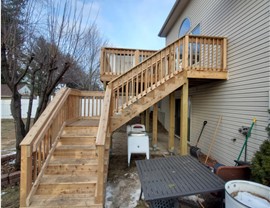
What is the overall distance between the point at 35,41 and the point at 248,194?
5547 mm

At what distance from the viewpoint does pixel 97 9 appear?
5.45m

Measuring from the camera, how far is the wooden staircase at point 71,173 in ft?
8.80

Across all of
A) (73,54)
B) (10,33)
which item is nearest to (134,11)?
(73,54)

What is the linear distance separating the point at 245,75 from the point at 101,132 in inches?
139

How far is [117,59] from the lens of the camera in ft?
20.8

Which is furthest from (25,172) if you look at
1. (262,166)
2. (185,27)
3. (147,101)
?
(185,27)

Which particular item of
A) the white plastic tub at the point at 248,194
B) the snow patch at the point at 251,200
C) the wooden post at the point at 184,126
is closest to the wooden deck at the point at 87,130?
the wooden post at the point at 184,126

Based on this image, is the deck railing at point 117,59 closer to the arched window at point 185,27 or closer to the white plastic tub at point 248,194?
the arched window at point 185,27

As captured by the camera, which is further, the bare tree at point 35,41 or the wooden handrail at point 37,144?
the bare tree at point 35,41

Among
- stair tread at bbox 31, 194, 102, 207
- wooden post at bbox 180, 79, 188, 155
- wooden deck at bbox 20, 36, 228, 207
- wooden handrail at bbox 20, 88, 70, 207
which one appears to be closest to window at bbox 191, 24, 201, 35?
wooden deck at bbox 20, 36, 228, 207

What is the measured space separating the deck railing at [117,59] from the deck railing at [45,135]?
113cm

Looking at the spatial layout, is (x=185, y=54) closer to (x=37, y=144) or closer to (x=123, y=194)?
(x=123, y=194)

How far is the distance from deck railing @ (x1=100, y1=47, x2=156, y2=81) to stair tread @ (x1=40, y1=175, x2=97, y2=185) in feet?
11.8

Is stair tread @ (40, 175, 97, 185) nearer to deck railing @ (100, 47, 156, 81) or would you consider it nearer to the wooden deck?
the wooden deck
